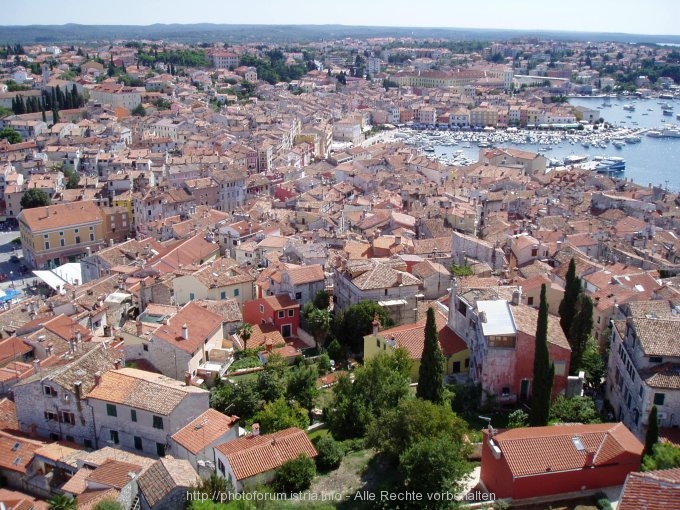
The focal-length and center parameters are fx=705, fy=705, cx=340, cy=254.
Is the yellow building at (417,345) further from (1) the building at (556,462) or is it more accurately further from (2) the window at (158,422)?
(2) the window at (158,422)

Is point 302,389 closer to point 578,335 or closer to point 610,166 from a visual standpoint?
point 578,335

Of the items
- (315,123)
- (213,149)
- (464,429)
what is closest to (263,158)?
(213,149)

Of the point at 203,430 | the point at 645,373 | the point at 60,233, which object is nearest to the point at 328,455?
the point at 203,430

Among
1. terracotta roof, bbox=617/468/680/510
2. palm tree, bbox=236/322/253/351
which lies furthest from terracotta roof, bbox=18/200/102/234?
terracotta roof, bbox=617/468/680/510

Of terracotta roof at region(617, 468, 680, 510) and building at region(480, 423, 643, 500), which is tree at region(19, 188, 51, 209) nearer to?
building at region(480, 423, 643, 500)

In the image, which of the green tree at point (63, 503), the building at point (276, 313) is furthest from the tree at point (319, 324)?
the green tree at point (63, 503)
